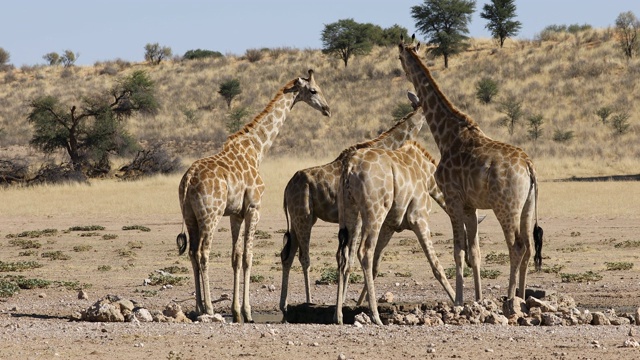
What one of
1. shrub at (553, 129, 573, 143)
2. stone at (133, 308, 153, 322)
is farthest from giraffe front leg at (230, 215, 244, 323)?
shrub at (553, 129, 573, 143)

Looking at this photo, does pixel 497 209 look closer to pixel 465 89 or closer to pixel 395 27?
pixel 465 89

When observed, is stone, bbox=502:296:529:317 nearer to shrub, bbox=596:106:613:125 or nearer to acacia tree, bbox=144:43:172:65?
shrub, bbox=596:106:613:125

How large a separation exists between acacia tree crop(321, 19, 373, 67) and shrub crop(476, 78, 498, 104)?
14383 mm

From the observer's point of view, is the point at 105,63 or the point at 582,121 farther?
the point at 105,63

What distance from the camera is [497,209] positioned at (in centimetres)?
1097

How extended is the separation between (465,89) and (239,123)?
14.3 meters

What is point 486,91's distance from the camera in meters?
56.2

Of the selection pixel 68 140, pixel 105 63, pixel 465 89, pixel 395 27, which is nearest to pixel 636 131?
pixel 465 89

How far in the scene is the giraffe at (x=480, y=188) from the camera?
1088 centimetres

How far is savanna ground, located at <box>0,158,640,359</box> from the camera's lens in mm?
9281

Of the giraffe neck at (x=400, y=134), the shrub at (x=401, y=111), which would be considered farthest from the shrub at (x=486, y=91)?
the giraffe neck at (x=400, y=134)

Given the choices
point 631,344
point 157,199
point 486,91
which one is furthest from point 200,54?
point 631,344

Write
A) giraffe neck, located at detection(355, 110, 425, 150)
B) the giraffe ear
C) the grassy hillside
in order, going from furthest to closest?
the grassy hillside → the giraffe ear → giraffe neck, located at detection(355, 110, 425, 150)

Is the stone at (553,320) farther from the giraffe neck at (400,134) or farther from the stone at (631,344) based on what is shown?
the giraffe neck at (400,134)
